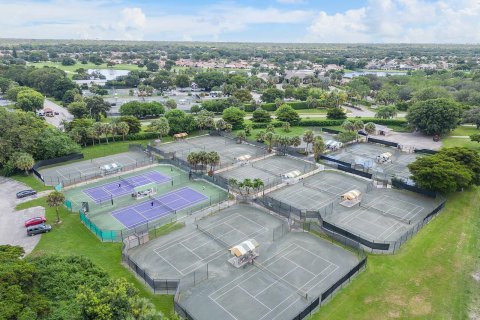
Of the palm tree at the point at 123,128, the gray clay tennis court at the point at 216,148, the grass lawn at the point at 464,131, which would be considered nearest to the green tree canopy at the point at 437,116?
the grass lawn at the point at 464,131

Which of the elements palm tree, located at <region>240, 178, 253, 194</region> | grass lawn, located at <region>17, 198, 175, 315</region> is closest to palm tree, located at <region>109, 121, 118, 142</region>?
→ grass lawn, located at <region>17, 198, 175, 315</region>

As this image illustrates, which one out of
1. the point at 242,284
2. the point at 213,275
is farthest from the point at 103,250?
the point at 242,284

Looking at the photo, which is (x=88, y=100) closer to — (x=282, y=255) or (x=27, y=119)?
(x=27, y=119)

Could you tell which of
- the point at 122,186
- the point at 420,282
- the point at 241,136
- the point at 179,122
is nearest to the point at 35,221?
the point at 122,186

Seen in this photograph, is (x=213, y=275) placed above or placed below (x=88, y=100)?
below

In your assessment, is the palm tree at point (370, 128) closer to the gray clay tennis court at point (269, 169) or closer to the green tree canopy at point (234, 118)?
the gray clay tennis court at point (269, 169)

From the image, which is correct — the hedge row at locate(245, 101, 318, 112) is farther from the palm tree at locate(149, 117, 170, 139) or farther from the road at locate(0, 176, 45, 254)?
the road at locate(0, 176, 45, 254)
